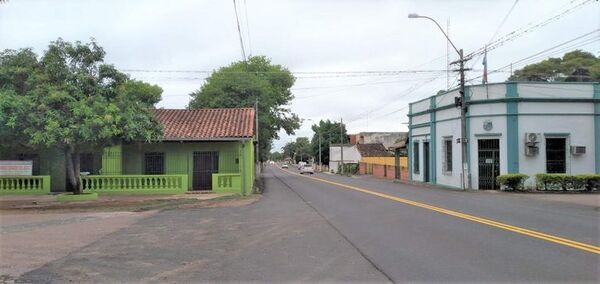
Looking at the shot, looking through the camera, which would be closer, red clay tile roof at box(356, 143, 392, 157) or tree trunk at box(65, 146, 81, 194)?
tree trunk at box(65, 146, 81, 194)

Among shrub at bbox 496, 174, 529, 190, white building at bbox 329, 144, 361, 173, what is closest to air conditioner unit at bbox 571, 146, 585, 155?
shrub at bbox 496, 174, 529, 190

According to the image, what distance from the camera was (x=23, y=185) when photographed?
82.6ft

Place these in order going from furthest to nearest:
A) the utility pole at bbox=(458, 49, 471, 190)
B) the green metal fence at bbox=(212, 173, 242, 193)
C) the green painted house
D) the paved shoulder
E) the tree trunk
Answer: the utility pole at bbox=(458, 49, 471, 190) → the green metal fence at bbox=(212, 173, 242, 193) → the green painted house → the tree trunk → the paved shoulder

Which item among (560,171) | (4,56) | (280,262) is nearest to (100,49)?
(4,56)

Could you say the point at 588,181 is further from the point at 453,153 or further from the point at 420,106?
the point at 420,106

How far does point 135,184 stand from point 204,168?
3.63 meters

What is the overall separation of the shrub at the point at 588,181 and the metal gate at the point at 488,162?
4.32 metres

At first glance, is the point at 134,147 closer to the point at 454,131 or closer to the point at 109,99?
the point at 109,99

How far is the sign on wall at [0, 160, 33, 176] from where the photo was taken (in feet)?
81.3

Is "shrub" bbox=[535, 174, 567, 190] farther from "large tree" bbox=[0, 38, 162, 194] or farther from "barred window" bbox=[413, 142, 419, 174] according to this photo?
"large tree" bbox=[0, 38, 162, 194]

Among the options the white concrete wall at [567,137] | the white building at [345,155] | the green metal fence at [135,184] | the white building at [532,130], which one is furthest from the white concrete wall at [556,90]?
the white building at [345,155]

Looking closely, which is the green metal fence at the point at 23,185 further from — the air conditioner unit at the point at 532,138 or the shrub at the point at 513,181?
the air conditioner unit at the point at 532,138

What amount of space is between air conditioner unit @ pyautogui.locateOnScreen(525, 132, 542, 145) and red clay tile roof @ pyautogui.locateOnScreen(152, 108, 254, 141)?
14.8m

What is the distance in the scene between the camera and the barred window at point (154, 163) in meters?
27.4
